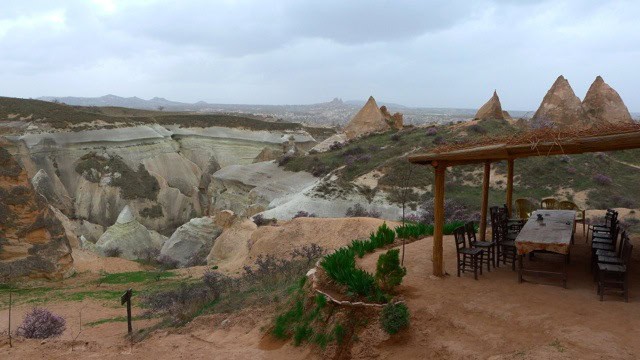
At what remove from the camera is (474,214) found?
22875mm

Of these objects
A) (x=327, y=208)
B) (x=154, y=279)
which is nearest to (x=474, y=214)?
(x=327, y=208)

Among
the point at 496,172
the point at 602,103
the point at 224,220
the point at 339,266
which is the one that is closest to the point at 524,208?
the point at 339,266

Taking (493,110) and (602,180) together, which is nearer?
(602,180)

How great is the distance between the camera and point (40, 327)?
36.8 ft

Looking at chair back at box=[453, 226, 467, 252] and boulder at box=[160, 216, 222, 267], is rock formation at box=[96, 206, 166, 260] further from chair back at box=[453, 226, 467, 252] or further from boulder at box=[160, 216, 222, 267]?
chair back at box=[453, 226, 467, 252]

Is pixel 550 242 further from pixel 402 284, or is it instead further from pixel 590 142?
pixel 402 284

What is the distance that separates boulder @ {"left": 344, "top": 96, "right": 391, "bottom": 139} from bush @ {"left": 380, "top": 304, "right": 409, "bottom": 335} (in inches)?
1737

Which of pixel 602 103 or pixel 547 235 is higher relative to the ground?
pixel 602 103

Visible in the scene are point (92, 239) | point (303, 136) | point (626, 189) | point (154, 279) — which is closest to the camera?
point (154, 279)

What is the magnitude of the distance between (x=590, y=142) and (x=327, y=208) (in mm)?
22023

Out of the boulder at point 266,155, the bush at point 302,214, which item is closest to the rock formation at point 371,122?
the boulder at point 266,155

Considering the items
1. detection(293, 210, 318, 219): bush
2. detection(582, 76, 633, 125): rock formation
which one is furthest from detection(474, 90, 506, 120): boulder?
detection(293, 210, 318, 219): bush

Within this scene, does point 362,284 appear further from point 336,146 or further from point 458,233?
point 336,146

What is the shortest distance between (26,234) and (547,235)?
2004 cm
